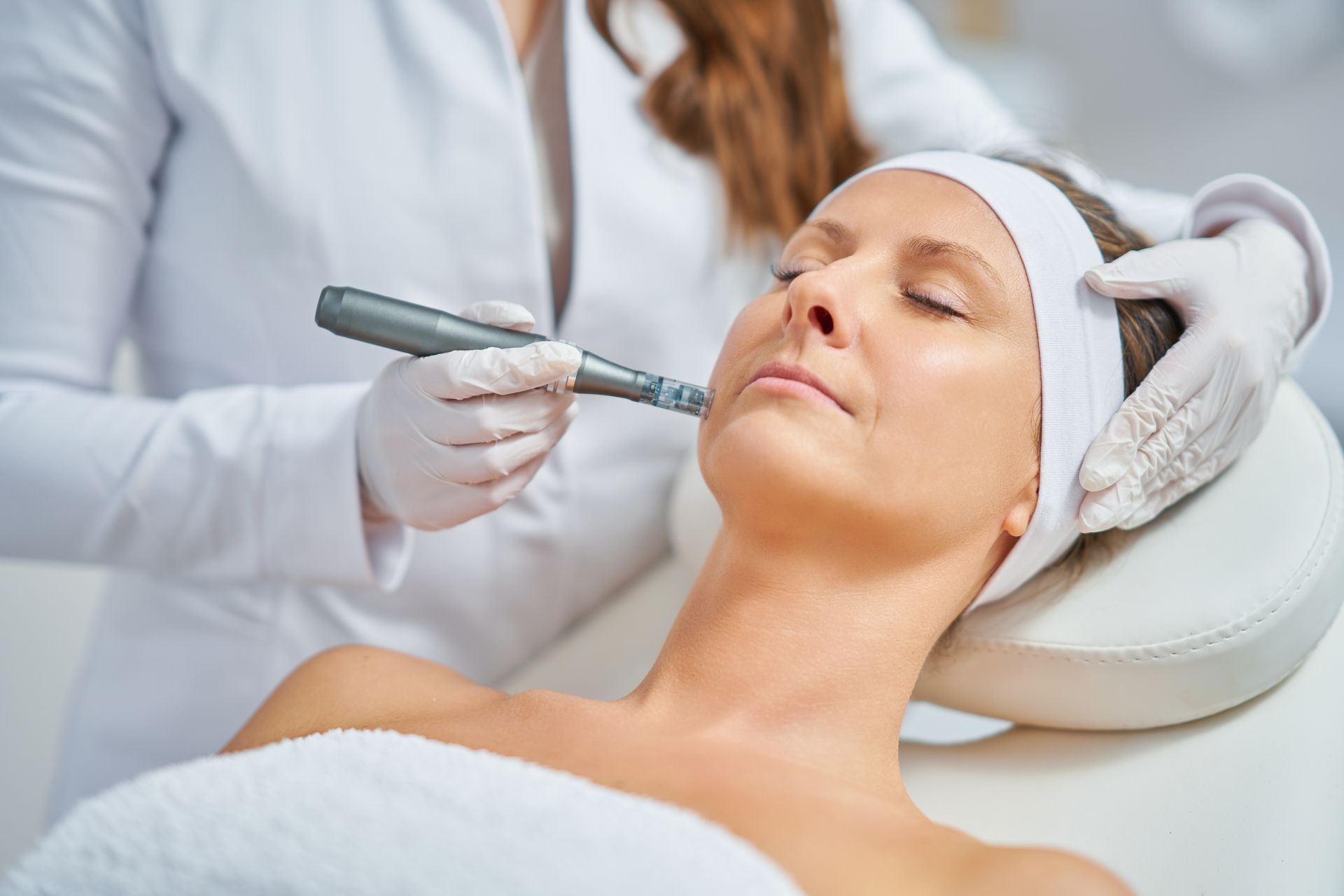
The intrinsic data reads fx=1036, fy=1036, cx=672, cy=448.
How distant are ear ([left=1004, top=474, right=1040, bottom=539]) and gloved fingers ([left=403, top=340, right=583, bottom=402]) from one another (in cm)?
45

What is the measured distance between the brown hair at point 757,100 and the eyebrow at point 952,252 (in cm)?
45

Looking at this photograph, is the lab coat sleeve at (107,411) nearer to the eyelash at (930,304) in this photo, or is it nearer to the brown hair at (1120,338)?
the eyelash at (930,304)

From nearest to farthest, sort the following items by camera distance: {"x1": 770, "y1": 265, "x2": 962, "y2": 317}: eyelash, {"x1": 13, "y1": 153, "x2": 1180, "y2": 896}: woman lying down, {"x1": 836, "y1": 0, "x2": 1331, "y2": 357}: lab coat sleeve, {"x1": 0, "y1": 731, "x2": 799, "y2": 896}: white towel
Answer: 1. {"x1": 0, "y1": 731, "x2": 799, "y2": 896}: white towel
2. {"x1": 13, "y1": 153, "x2": 1180, "y2": 896}: woman lying down
3. {"x1": 770, "y1": 265, "x2": 962, "y2": 317}: eyelash
4. {"x1": 836, "y1": 0, "x2": 1331, "y2": 357}: lab coat sleeve

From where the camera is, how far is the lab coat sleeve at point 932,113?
135cm

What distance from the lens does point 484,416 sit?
100cm

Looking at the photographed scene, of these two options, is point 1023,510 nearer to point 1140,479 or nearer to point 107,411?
point 1140,479

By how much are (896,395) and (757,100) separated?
2.21 feet

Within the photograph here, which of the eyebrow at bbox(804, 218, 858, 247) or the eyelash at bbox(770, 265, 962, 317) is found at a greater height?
the eyebrow at bbox(804, 218, 858, 247)

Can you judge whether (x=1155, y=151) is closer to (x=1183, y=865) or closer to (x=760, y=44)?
(x=760, y=44)

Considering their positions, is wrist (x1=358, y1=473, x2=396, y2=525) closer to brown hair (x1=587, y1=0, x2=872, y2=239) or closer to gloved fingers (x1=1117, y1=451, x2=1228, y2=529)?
brown hair (x1=587, y1=0, x2=872, y2=239)

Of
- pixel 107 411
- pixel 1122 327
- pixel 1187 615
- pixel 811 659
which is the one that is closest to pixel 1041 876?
pixel 811 659

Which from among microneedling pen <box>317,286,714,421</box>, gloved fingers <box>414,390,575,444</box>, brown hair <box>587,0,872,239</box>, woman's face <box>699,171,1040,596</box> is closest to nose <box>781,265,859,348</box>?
woman's face <box>699,171,1040,596</box>

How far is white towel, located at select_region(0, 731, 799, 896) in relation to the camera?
0.73m

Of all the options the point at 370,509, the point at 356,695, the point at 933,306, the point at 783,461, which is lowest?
the point at 356,695
